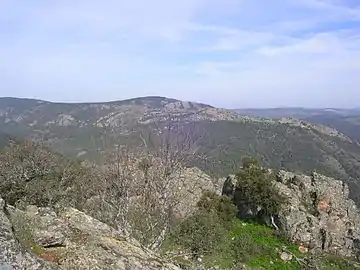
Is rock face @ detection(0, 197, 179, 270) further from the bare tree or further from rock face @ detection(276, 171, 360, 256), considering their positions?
rock face @ detection(276, 171, 360, 256)

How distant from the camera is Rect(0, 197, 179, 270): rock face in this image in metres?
7.81

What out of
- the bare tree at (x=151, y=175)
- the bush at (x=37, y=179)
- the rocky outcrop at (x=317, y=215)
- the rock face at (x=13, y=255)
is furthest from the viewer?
the rocky outcrop at (x=317, y=215)

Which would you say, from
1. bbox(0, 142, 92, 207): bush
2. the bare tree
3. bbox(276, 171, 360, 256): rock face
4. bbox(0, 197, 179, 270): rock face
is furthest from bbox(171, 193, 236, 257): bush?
bbox(0, 197, 179, 270): rock face

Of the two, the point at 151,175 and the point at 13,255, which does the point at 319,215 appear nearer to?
the point at 151,175

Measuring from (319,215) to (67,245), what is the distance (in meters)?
33.4

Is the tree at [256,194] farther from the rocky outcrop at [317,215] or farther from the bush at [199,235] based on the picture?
the bush at [199,235]

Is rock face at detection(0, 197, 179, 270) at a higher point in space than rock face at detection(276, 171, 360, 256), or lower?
higher

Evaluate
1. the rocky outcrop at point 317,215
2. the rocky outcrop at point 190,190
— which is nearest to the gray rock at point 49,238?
the rocky outcrop at point 190,190

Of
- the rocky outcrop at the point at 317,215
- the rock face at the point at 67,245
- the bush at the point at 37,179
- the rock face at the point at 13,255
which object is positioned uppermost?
the rock face at the point at 13,255

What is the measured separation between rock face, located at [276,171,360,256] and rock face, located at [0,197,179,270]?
1039 inches

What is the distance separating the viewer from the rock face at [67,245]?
7.81 metres

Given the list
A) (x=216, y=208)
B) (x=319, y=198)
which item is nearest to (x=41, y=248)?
(x=216, y=208)

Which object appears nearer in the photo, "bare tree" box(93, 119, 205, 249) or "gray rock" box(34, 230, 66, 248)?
"gray rock" box(34, 230, 66, 248)

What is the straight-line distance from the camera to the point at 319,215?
3928 cm
